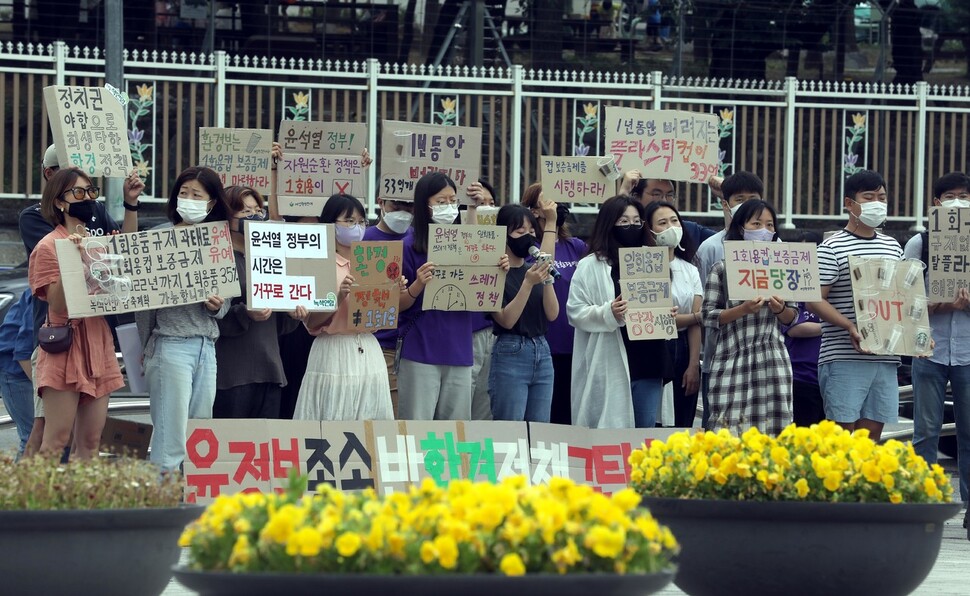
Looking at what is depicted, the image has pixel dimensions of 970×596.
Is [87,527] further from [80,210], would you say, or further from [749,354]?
[749,354]

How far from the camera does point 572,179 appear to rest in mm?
10320

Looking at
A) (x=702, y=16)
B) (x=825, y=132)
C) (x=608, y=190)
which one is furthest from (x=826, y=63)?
(x=608, y=190)

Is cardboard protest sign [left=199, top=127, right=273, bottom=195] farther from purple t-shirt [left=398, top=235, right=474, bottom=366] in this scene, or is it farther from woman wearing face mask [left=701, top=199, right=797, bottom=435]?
woman wearing face mask [left=701, top=199, right=797, bottom=435]

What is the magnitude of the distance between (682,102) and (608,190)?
8485 millimetres

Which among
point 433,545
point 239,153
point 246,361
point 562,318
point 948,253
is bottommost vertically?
point 433,545

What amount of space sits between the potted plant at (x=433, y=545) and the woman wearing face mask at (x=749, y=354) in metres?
4.83

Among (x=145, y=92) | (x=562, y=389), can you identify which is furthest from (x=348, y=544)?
(x=145, y=92)

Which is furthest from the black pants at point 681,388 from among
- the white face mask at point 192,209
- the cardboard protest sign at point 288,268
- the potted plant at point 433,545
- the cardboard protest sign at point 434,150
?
the potted plant at point 433,545

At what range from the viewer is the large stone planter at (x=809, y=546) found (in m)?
5.40

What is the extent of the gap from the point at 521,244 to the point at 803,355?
1.87 m

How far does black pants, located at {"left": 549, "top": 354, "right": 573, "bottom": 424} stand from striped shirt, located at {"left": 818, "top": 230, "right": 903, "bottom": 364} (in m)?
1.50

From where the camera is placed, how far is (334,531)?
165 inches

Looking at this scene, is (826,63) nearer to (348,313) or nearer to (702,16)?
(702,16)

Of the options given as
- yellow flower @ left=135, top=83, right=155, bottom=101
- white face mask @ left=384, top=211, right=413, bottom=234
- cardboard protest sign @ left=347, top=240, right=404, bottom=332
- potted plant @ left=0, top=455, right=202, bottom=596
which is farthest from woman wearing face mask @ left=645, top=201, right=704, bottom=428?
yellow flower @ left=135, top=83, right=155, bottom=101
